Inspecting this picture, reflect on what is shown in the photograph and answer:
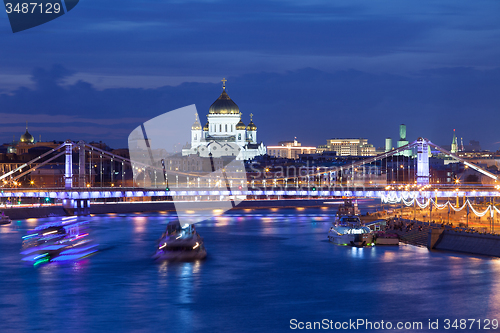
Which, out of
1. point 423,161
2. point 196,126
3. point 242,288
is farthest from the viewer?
point 196,126

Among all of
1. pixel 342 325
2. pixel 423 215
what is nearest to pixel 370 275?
pixel 342 325

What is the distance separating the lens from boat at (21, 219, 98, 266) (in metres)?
32.4

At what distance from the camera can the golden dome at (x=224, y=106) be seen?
10975cm

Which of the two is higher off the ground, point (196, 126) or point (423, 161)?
point (196, 126)

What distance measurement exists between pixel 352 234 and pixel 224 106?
7439 cm

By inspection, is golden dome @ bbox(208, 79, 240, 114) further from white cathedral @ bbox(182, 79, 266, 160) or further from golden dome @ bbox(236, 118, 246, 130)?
golden dome @ bbox(236, 118, 246, 130)

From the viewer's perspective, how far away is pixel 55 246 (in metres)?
33.4

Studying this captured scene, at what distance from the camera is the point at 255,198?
74.6 meters

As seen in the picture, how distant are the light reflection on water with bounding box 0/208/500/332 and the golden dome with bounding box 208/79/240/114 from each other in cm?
7226

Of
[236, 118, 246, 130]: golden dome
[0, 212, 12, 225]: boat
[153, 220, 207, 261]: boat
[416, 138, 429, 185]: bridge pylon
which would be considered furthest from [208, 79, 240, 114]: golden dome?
[153, 220, 207, 261]: boat

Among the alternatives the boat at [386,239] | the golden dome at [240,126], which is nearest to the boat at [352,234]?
the boat at [386,239]

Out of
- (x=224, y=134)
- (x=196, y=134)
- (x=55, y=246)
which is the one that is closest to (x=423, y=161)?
(x=55, y=246)

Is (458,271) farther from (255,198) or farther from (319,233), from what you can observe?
(255,198)

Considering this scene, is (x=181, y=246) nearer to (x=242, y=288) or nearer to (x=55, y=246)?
(x=55, y=246)
